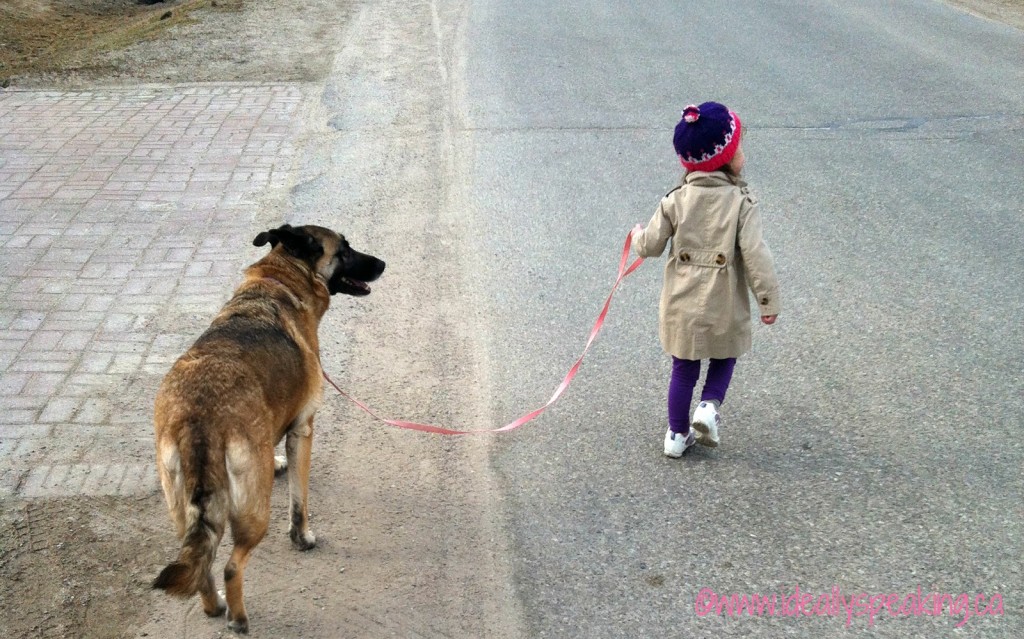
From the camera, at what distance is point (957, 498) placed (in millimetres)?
4438

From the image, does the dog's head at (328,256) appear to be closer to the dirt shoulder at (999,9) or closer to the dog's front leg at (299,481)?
the dog's front leg at (299,481)

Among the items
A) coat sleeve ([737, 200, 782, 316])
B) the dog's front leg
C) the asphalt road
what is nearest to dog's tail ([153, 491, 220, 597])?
the dog's front leg

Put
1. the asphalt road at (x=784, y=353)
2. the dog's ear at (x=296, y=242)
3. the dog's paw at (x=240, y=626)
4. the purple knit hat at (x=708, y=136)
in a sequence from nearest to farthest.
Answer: the dog's paw at (x=240, y=626) < the asphalt road at (x=784, y=353) < the purple knit hat at (x=708, y=136) < the dog's ear at (x=296, y=242)

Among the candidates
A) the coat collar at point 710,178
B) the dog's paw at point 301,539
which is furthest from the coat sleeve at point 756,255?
the dog's paw at point 301,539

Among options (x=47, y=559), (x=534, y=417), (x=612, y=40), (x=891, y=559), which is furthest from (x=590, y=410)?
(x=612, y=40)

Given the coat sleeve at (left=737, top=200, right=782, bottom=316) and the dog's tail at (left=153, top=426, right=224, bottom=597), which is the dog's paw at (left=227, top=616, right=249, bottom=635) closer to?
the dog's tail at (left=153, top=426, right=224, bottom=597)

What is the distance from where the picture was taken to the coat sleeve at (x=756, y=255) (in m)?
4.41

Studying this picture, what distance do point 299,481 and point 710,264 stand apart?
6.65 feet

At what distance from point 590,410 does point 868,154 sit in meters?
5.14

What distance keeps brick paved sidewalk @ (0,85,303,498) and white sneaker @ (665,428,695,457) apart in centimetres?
241

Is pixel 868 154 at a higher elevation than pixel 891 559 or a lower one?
lower

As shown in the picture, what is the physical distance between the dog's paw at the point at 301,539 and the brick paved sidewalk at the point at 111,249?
85cm

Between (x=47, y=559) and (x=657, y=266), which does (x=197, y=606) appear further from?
(x=657, y=266)

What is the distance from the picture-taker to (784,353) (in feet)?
19.1
